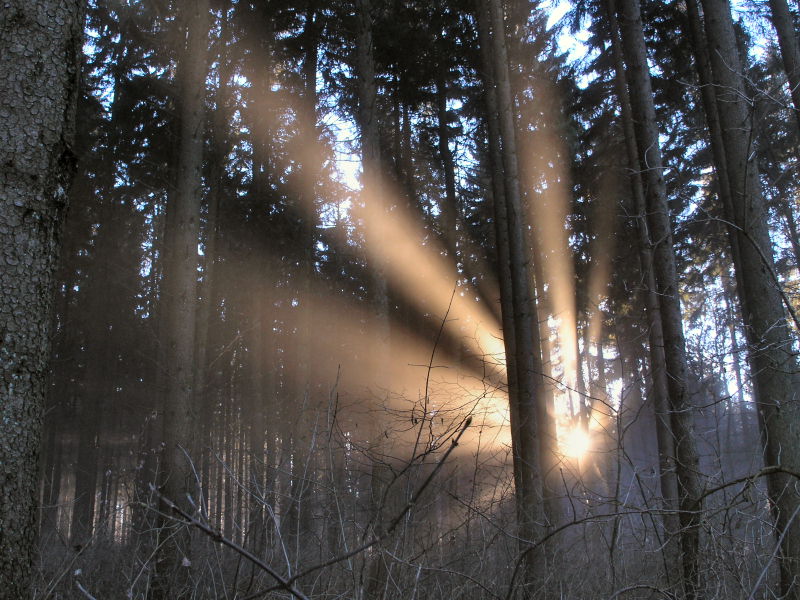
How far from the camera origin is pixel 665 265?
305 inches

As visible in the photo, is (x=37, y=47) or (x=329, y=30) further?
(x=329, y=30)

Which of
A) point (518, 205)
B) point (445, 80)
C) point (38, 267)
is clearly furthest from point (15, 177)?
point (445, 80)

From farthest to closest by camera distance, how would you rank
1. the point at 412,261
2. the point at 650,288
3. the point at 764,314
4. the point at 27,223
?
1. the point at 412,261
2. the point at 650,288
3. the point at 764,314
4. the point at 27,223

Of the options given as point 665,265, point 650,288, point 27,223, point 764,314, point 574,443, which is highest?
point 650,288

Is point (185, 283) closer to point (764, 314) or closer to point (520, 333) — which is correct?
point (520, 333)

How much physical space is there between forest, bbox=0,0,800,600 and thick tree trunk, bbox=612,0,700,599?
0.05m

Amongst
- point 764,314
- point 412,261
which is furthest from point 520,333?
point 412,261

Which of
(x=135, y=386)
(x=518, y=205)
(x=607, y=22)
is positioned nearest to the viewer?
(x=518, y=205)

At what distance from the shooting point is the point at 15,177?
254 cm

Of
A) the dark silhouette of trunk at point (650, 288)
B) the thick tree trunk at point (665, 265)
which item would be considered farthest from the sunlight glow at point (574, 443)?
the dark silhouette of trunk at point (650, 288)

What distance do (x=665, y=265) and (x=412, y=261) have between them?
29.9 feet

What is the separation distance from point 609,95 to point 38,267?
1485 centimetres

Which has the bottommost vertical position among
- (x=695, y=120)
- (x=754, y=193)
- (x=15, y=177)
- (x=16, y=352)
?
(x=16, y=352)

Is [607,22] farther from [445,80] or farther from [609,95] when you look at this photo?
[445,80]
